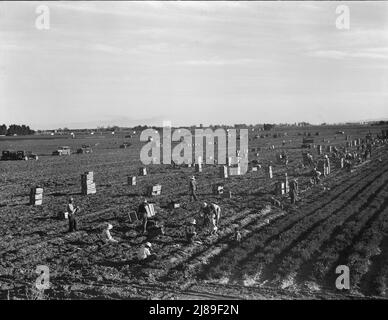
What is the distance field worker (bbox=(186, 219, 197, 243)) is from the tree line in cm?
14414

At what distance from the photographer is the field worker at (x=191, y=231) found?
57.5ft

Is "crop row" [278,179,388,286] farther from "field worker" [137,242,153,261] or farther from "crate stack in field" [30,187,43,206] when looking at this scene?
"crate stack in field" [30,187,43,206]

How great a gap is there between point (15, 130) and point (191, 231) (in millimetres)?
148305

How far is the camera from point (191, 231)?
1867 centimetres

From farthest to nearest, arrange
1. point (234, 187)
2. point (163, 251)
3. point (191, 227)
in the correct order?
point (234, 187) → point (191, 227) → point (163, 251)

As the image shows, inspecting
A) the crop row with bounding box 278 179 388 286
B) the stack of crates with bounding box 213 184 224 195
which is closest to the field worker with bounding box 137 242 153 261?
the crop row with bounding box 278 179 388 286

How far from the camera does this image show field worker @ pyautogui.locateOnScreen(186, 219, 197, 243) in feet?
57.5

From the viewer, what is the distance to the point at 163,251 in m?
16.3

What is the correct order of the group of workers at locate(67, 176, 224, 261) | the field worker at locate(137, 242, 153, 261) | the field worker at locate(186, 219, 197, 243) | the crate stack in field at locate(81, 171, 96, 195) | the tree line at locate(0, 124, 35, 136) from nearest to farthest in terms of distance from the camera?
the field worker at locate(137, 242, 153, 261) → the field worker at locate(186, 219, 197, 243) → the group of workers at locate(67, 176, 224, 261) → the crate stack in field at locate(81, 171, 96, 195) → the tree line at locate(0, 124, 35, 136)

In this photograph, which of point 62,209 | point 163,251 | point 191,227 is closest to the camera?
point 163,251
